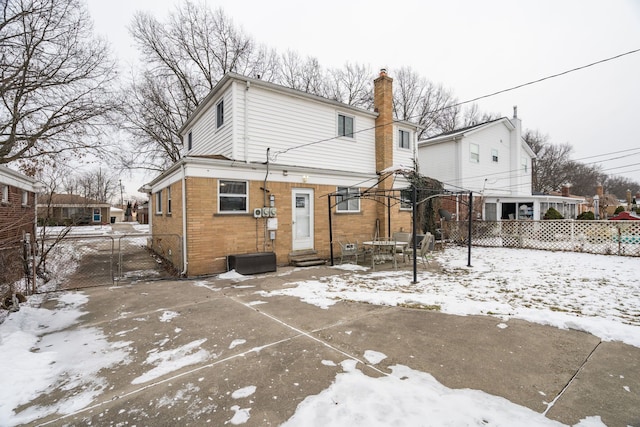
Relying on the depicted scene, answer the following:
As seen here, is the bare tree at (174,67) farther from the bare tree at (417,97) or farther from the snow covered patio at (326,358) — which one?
the snow covered patio at (326,358)

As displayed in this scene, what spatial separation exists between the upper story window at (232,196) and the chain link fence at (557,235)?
11.7 metres

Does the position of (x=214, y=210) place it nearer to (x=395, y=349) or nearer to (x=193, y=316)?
(x=193, y=316)

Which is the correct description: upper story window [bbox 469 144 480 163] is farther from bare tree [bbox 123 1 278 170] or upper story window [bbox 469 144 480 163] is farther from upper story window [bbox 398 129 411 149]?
bare tree [bbox 123 1 278 170]

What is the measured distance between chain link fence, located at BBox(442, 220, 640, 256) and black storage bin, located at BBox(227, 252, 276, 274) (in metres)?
11.1

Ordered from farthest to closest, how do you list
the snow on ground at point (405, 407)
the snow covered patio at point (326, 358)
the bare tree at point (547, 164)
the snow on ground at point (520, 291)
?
the bare tree at point (547, 164) < the snow on ground at point (520, 291) < the snow covered patio at point (326, 358) < the snow on ground at point (405, 407)

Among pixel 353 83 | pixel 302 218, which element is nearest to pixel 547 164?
pixel 353 83

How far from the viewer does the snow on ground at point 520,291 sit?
4719mm

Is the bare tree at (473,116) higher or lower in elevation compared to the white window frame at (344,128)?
higher

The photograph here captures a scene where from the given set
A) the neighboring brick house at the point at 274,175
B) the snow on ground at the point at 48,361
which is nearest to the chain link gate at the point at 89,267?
the neighboring brick house at the point at 274,175

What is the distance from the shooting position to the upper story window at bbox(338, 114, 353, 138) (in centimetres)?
1220

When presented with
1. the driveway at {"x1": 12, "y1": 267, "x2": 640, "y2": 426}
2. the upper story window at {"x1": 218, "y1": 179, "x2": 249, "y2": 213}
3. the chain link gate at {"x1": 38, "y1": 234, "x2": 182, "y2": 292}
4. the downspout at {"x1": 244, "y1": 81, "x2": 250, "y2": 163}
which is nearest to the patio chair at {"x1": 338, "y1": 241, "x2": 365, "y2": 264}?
the upper story window at {"x1": 218, "y1": 179, "x2": 249, "y2": 213}

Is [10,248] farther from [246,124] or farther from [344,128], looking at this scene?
[344,128]

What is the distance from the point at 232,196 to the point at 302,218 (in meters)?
2.72

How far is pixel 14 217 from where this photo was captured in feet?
23.3
